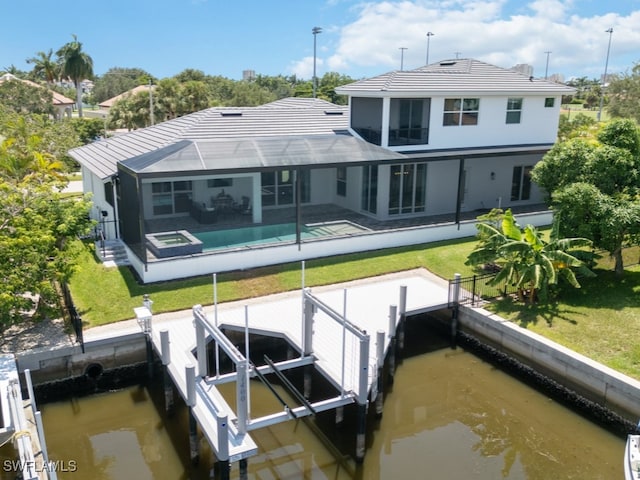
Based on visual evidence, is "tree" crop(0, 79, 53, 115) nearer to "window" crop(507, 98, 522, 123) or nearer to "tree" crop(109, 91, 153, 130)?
"tree" crop(109, 91, 153, 130)

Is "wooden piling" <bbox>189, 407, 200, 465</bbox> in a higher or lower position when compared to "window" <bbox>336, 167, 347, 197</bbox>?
lower

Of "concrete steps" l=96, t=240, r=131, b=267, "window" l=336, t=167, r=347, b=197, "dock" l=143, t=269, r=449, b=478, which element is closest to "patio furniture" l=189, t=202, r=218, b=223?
"concrete steps" l=96, t=240, r=131, b=267

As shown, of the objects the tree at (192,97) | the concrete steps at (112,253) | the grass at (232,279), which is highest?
the tree at (192,97)

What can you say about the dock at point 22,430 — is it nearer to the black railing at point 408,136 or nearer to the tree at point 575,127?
the black railing at point 408,136

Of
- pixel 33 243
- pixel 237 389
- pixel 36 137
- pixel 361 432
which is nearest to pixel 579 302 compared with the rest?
pixel 361 432

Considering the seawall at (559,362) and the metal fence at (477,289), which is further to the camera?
the metal fence at (477,289)

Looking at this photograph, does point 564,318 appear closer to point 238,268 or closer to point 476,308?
point 476,308

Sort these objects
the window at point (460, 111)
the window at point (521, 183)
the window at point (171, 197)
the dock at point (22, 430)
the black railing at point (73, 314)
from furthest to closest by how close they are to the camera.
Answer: the window at point (521, 183)
the window at point (460, 111)
the window at point (171, 197)
the black railing at point (73, 314)
the dock at point (22, 430)

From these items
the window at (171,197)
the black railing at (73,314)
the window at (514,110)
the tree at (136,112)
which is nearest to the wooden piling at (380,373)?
the black railing at (73,314)
